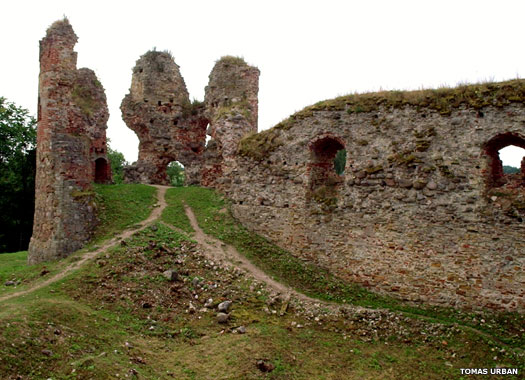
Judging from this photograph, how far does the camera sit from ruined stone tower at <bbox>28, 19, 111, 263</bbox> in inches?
595

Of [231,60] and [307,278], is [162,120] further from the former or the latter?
[307,278]

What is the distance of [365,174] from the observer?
42.7 ft

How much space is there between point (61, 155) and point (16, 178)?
41.0 ft

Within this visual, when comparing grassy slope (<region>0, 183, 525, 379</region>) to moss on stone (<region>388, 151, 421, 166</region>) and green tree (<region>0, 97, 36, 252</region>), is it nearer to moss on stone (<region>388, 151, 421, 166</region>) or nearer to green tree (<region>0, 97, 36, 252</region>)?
moss on stone (<region>388, 151, 421, 166</region>)

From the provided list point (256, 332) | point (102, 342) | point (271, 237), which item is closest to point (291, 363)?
point (256, 332)

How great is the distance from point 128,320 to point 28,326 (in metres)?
2.18

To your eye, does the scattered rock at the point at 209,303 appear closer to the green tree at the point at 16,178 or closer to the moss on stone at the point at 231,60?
the moss on stone at the point at 231,60

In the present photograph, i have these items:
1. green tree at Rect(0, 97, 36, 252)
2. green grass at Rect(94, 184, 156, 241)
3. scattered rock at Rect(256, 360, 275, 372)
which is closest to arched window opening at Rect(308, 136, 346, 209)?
scattered rock at Rect(256, 360, 275, 372)

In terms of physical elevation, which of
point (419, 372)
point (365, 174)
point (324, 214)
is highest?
point (365, 174)

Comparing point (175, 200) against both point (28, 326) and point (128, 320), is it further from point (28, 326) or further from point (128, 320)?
point (28, 326)

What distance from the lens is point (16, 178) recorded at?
84.9ft

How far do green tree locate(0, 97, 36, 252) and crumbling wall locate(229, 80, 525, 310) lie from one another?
1784 cm

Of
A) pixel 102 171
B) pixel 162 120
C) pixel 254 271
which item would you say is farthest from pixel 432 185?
pixel 162 120

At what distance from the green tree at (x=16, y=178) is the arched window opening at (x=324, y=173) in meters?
19.0
